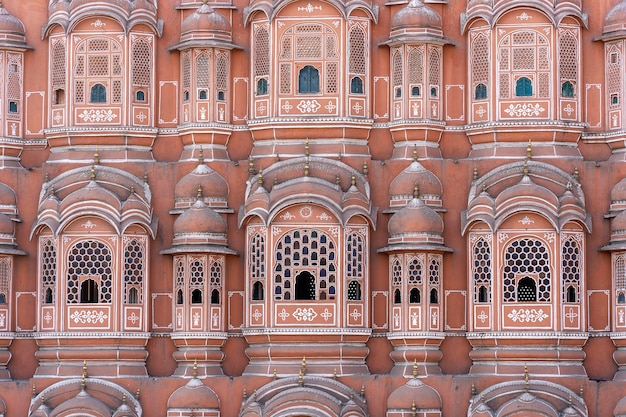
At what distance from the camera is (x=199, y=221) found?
40594 mm

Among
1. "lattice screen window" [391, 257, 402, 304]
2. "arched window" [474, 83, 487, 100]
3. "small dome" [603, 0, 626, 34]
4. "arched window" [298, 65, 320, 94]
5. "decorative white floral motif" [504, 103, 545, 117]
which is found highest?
"small dome" [603, 0, 626, 34]

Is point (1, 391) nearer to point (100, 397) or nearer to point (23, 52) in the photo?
point (100, 397)

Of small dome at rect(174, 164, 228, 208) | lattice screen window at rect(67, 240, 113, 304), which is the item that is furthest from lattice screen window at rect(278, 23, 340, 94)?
lattice screen window at rect(67, 240, 113, 304)

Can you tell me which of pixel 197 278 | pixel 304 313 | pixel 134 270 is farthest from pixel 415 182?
pixel 134 270

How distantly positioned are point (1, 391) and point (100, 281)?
3025 millimetres

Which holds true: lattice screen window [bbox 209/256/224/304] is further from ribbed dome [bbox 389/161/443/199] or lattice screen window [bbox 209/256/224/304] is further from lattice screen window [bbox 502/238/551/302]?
lattice screen window [bbox 502/238/551/302]

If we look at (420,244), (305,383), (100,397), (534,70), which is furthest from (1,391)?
(534,70)

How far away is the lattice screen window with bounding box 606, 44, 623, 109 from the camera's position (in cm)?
4109

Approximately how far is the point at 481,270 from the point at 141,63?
8.44m

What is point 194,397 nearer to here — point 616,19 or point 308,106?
point 308,106

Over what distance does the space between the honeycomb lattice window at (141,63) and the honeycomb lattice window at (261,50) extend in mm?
2272

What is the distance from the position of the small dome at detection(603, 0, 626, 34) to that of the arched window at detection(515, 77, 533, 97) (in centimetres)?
197

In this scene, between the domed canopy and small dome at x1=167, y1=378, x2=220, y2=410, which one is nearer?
small dome at x1=167, y1=378, x2=220, y2=410

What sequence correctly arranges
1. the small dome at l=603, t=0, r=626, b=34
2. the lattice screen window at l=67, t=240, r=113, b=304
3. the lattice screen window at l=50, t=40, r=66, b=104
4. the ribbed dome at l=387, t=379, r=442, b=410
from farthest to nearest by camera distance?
1. the lattice screen window at l=50, t=40, r=66, b=104
2. the small dome at l=603, t=0, r=626, b=34
3. the lattice screen window at l=67, t=240, r=113, b=304
4. the ribbed dome at l=387, t=379, r=442, b=410
